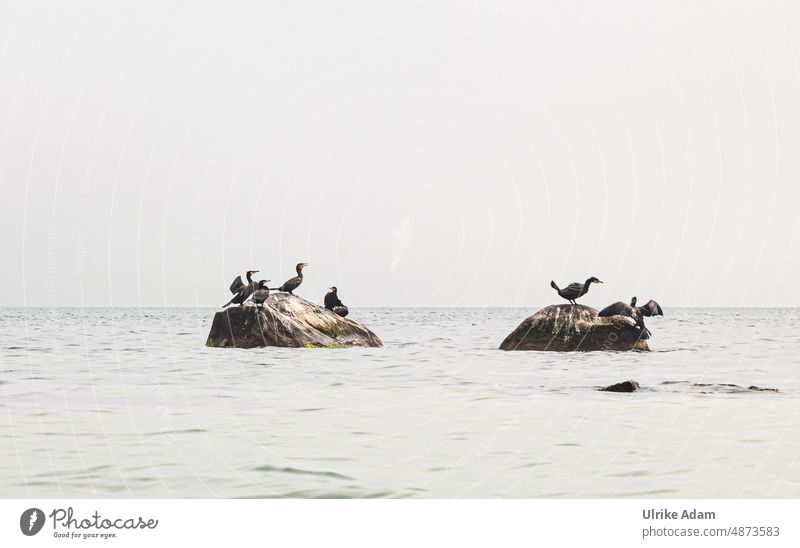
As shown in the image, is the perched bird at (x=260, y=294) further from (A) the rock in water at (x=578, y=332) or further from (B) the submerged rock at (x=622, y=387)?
(B) the submerged rock at (x=622, y=387)

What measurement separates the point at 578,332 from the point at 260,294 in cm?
913

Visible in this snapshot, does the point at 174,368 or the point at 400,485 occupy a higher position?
the point at 400,485

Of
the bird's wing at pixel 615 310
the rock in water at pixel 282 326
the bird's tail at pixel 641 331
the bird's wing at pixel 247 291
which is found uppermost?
the bird's wing at pixel 615 310

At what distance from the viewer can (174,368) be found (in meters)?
18.1

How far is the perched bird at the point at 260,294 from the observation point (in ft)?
75.6

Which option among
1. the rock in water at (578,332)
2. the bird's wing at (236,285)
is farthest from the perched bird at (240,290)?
the rock in water at (578,332)

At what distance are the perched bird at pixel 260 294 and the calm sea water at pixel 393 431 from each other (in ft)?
15.6

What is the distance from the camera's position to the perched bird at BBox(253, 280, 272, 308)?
75.6 ft

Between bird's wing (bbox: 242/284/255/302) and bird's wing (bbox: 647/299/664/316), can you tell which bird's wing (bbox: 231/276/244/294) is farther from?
bird's wing (bbox: 647/299/664/316)

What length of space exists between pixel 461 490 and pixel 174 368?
12124mm

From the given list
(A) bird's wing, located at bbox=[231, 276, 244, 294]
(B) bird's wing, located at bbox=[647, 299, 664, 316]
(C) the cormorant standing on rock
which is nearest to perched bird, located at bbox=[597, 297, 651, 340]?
(B) bird's wing, located at bbox=[647, 299, 664, 316]

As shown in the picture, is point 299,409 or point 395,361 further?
point 395,361
